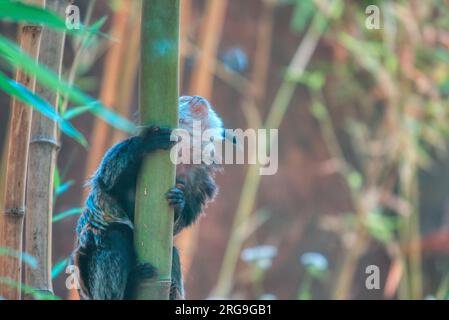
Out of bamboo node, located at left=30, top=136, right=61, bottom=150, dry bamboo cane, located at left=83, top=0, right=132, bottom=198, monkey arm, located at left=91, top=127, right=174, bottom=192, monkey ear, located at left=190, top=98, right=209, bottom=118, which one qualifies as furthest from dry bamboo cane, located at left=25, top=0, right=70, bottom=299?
dry bamboo cane, located at left=83, top=0, right=132, bottom=198

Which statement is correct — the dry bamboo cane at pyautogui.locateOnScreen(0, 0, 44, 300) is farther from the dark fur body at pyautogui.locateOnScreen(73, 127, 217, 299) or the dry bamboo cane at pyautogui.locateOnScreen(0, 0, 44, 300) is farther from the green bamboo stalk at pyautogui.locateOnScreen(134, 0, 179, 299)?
the dark fur body at pyautogui.locateOnScreen(73, 127, 217, 299)

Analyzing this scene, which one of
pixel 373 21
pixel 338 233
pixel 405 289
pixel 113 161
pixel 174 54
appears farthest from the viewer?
pixel 338 233

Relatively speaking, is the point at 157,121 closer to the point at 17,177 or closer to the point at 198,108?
the point at 17,177

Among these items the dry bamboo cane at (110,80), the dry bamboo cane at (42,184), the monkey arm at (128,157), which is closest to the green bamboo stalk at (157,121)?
the monkey arm at (128,157)

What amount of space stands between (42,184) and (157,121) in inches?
11.4

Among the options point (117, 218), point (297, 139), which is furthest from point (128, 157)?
point (297, 139)

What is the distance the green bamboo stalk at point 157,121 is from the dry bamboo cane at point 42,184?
0.20 metres

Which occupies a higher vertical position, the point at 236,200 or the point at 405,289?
the point at 236,200

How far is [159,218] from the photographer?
62.4 inches

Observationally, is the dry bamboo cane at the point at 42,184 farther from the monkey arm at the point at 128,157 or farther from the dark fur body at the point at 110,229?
the dark fur body at the point at 110,229

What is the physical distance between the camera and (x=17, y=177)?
1.48 metres
